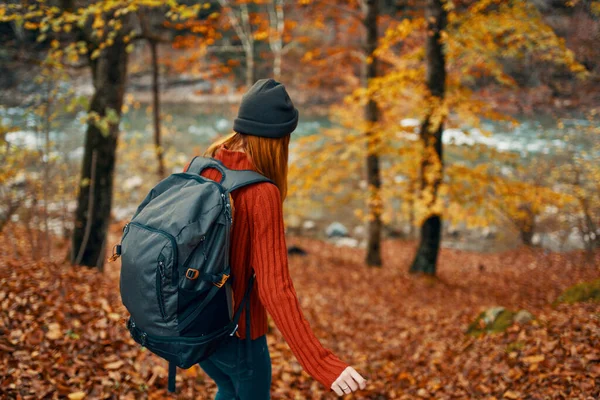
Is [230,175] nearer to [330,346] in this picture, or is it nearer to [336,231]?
[330,346]

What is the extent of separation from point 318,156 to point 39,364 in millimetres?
6007

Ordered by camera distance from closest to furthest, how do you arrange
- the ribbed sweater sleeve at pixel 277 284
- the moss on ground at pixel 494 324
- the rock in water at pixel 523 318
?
the ribbed sweater sleeve at pixel 277 284 → the rock in water at pixel 523 318 → the moss on ground at pixel 494 324

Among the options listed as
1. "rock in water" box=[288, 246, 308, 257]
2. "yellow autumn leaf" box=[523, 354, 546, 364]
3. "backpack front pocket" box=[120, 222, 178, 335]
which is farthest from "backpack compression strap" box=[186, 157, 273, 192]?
"rock in water" box=[288, 246, 308, 257]

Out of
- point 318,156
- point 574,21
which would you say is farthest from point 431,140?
point 574,21

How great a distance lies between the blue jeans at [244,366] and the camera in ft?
6.28

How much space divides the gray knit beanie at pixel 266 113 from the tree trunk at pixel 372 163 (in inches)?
256

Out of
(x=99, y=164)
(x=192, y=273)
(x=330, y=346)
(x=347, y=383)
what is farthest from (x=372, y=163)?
(x=192, y=273)

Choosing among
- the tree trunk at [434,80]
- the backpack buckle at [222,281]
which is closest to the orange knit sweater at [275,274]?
the backpack buckle at [222,281]

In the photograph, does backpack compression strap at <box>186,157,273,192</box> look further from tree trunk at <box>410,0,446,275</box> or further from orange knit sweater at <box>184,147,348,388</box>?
tree trunk at <box>410,0,446,275</box>

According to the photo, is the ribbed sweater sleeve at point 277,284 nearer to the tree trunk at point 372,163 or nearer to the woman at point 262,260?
Result: the woman at point 262,260

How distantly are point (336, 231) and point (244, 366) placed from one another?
1542cm

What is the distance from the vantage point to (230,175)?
1795 mm

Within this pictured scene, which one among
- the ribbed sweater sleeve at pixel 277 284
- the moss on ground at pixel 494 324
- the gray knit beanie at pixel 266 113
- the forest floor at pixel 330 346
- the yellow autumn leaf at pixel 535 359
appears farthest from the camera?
the moss on ground at pixel 494 324

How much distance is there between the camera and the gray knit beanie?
183 cm
